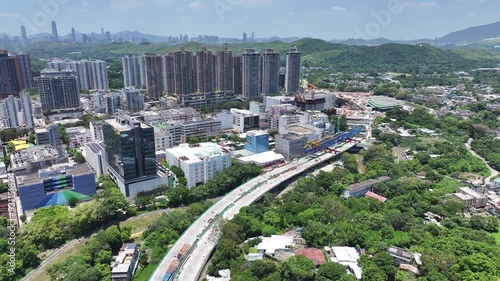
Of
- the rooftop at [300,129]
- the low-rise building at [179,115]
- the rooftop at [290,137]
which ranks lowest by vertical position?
the rooftop at [300,129]

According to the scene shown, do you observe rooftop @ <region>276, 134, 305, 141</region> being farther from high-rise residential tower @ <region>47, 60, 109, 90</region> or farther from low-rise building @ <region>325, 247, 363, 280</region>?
high-rise residential tower @ <region>47, 60, 109, 90</region>

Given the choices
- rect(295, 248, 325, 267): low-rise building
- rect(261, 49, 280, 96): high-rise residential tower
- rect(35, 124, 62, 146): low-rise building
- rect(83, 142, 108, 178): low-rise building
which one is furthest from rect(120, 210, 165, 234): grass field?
rect(261, 49, 280, 96): high-rise residential tower

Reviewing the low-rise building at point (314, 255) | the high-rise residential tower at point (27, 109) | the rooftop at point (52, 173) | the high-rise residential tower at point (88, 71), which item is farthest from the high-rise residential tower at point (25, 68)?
the low-rise building at point (314, 255)

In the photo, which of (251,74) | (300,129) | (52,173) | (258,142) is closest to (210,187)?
Answer: (258,142)

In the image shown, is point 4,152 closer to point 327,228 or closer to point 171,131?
point 171,131

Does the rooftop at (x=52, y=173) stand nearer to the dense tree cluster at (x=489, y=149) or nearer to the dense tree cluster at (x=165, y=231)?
the dense tree cluster at (x=165, y=231)

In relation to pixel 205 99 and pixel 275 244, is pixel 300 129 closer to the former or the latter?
pixel 275 244
